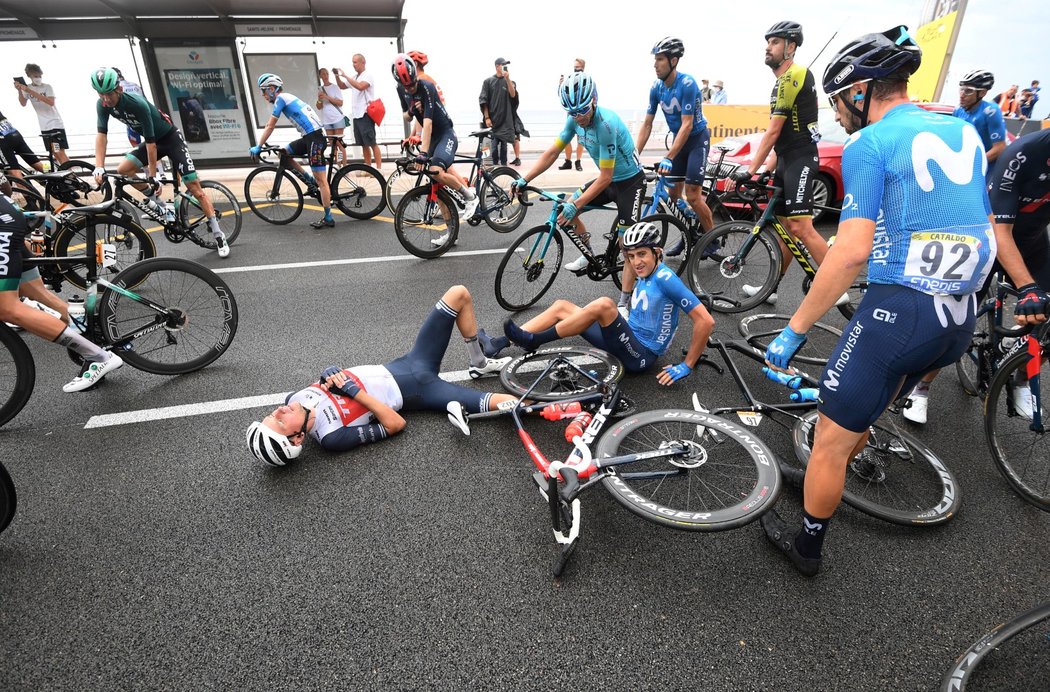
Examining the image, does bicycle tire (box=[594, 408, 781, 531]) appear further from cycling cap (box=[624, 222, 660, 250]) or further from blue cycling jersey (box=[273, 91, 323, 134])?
blue cycling jersey (box=[273, 91, 323, 134])

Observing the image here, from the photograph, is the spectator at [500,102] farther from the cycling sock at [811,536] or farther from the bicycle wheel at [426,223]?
the cycling sock at [811,536]

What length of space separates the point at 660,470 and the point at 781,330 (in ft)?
7.89

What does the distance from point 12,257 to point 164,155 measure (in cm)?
390

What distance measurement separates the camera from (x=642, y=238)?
11.9ft

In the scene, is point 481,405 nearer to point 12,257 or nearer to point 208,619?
point 208,619

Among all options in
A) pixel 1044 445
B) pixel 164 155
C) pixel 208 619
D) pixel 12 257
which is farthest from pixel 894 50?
pixel 164 155

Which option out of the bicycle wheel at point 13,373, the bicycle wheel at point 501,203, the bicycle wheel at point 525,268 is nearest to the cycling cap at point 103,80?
the bicycle wheel at point 13,373

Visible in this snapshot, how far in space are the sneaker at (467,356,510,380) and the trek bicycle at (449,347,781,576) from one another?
2.15 feet

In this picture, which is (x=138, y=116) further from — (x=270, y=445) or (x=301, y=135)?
(x=270, y=445)

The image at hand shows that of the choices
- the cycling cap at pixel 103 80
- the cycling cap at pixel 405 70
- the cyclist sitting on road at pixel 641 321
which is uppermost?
the cycling cap at pixel 405 70

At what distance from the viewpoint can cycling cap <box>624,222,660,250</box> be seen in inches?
142

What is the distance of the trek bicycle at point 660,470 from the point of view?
2.27 metres

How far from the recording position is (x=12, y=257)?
333cm

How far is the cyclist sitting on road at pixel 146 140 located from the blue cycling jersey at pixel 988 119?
865cm
